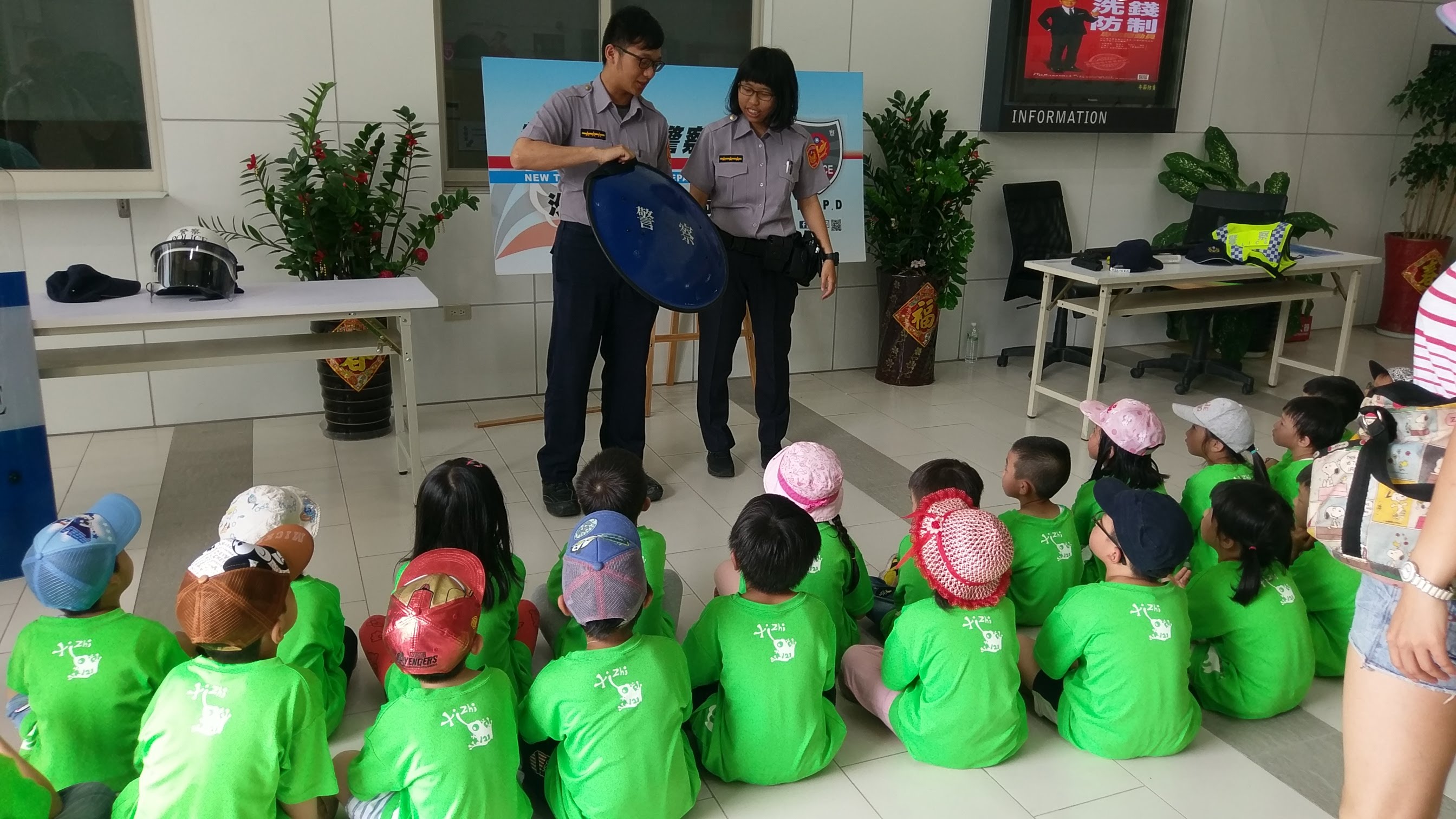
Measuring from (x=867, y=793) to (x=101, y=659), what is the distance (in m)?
1.57

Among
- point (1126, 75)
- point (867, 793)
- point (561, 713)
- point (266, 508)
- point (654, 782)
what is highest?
point (1126, 75)

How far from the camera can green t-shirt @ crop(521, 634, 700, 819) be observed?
1.97 metres

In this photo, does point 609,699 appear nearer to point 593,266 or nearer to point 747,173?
point 593,266

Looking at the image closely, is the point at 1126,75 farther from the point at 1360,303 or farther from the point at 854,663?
the point at 854,663

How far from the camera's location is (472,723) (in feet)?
6.10

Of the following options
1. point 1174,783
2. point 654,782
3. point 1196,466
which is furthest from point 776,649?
point 1196,466

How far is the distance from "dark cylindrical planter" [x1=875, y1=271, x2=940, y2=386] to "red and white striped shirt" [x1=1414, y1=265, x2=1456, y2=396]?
4202mm

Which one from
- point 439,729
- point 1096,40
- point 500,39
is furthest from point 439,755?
point 1096,40

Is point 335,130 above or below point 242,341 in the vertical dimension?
above

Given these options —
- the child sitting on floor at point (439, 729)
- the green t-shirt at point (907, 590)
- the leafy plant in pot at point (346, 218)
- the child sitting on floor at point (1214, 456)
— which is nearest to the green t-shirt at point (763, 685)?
the child sitting on floor at point (439, 729)

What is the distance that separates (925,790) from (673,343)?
338 centimetres

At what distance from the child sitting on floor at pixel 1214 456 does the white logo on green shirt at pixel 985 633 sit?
990mm

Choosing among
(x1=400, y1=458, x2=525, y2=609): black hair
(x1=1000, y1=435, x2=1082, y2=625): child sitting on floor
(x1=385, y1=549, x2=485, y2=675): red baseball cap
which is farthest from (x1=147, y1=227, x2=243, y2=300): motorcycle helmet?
(x1=1000, y1=435, x2=1082, y2=625): child sitting on floor

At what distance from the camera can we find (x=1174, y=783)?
2.36 m
